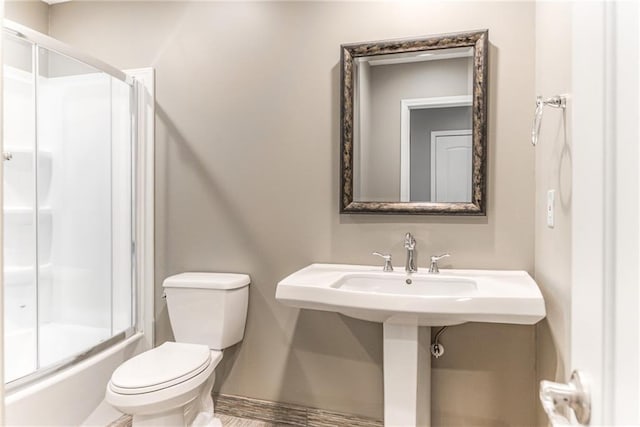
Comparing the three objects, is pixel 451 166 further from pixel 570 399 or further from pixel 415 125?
pixel 570 399

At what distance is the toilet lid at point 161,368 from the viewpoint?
1675 mm

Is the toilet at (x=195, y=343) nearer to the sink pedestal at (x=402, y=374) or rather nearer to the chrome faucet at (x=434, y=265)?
the sink pedestal at (x=402, y=374)

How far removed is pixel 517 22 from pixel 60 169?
88.9 inches

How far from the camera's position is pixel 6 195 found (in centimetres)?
201

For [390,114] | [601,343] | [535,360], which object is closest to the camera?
[601,343]

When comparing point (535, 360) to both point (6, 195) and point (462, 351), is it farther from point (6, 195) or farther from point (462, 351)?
point (6, 195)

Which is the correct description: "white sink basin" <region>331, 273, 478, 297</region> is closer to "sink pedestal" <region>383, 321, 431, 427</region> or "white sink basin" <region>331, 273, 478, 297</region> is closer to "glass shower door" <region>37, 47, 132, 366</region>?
"sink pedestal" <region>383, 321, 431, 427</region>

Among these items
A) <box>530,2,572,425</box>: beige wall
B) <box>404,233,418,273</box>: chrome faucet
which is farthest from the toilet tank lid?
<box>530,2,572,425</box>: beige wall

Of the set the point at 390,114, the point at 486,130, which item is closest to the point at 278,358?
the point at 390,114

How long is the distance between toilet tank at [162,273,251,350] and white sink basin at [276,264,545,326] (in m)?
0.45

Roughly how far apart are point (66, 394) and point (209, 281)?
0.79 m

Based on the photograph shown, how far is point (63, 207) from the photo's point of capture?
84.4 inches

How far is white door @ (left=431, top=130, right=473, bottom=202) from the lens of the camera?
1.96 meters

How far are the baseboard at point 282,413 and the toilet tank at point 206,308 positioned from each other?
36 cm
